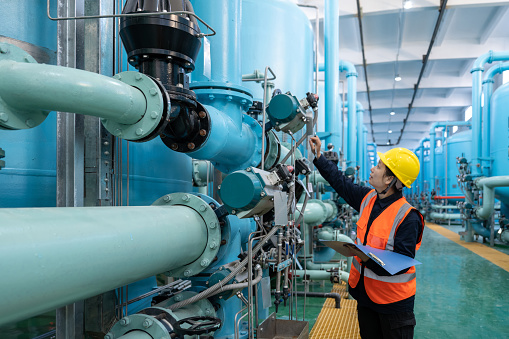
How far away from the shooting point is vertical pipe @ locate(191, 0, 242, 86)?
6.04ft

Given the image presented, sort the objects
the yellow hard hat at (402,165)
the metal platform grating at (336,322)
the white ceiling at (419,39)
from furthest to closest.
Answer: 1. the white ceiling at (419,39)
2. the metal platform grating at (336,322)
3. the yellow hard hat at (402,165)

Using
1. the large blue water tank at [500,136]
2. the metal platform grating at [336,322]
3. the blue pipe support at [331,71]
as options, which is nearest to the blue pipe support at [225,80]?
the metal platform grating at [336,322]

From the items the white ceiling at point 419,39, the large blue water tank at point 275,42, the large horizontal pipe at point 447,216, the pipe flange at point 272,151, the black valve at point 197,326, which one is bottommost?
the large horizontal pipe at point 447,216

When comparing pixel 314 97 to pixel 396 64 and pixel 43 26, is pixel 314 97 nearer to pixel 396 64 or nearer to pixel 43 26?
pixel 43 26

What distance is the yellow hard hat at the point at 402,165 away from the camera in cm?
191

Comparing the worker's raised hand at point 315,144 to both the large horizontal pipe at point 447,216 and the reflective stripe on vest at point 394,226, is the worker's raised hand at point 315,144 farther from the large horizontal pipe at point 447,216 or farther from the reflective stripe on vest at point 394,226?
the large horizontal pipe at point 447,216

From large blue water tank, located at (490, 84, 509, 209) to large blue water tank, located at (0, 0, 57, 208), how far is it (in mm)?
7953

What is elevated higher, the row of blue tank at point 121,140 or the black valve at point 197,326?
the row of blue tank at point 121,140

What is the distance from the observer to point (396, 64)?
10805 mm

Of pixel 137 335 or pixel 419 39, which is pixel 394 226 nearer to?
pixel 137 335

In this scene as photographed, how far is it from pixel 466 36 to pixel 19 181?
1016 centimetres

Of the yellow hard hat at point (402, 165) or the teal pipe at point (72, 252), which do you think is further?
the yellow hard hat at point (402, 165)

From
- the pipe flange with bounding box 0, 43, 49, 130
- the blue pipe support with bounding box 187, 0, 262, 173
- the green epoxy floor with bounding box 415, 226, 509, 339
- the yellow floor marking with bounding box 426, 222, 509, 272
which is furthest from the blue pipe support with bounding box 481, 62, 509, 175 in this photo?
the pipe flange with bounding box 0, 43, 49, 130

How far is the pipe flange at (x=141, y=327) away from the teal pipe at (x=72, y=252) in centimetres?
15
